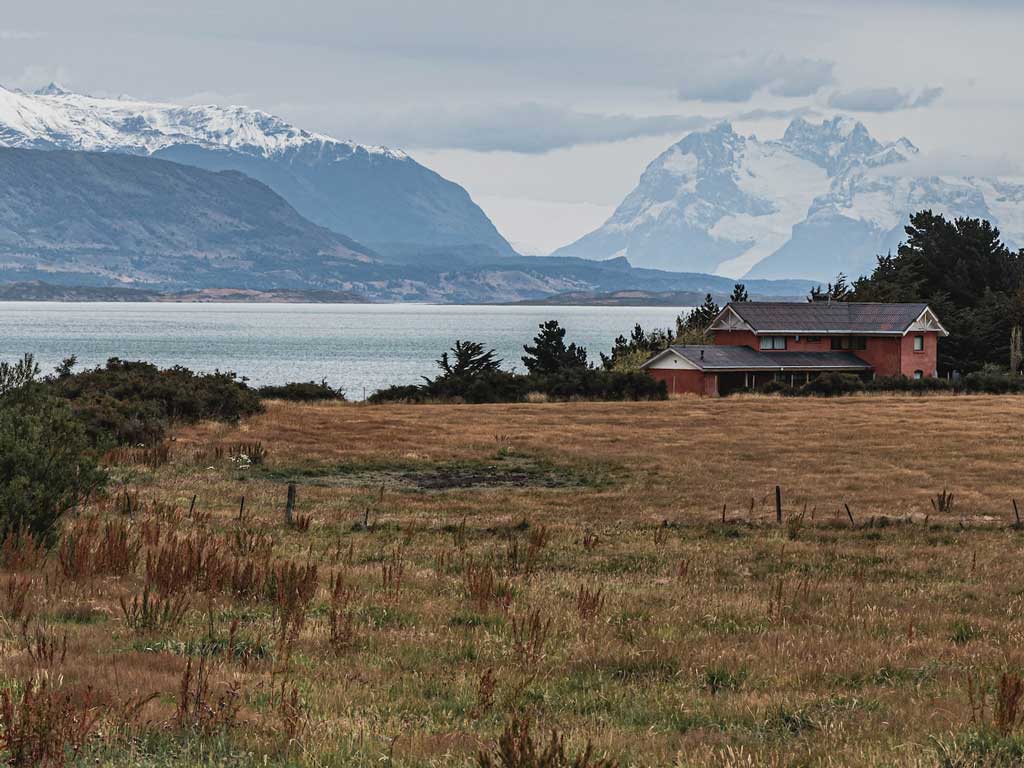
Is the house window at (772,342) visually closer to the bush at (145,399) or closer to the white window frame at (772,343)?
the white window frame at (772,343)

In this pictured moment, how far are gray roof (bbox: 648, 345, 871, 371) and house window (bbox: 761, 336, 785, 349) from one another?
1.10 meters

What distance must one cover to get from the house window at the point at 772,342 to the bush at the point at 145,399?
48984 mm

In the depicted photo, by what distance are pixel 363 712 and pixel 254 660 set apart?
1.97m

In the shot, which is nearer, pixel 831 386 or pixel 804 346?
pixel 831 386

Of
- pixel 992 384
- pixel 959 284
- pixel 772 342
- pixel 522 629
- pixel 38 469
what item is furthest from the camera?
pixel 959 284

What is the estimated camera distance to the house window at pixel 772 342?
91312 millimetres

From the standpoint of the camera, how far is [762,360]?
88.1m

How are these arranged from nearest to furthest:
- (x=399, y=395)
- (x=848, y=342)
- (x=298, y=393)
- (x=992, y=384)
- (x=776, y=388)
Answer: (x=298, y=393), (x=399, y=395), (x=992, y=384), (x=776, y=388), (x=848, y=342)

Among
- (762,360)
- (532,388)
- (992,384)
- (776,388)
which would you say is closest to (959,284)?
(762,360)

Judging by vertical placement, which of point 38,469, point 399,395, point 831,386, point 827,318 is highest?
point 827,318

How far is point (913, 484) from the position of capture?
108 ft

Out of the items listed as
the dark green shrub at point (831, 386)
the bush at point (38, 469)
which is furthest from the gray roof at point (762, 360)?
the bush at point (38, 469)

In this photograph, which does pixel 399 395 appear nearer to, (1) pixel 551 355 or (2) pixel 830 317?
(1) pixel 551 355

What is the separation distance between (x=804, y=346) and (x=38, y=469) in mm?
81175
